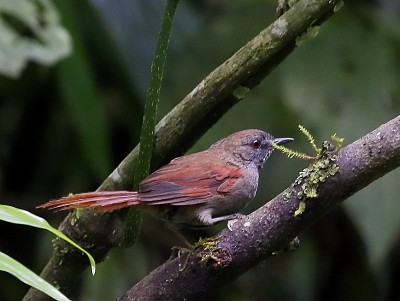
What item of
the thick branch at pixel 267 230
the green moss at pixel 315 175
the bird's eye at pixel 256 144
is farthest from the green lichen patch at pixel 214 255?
the bird's eye at pixel 256 144

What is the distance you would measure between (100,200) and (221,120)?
1.67 m

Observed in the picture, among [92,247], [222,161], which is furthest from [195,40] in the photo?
[92,247]

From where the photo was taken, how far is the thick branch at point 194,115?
171 cm

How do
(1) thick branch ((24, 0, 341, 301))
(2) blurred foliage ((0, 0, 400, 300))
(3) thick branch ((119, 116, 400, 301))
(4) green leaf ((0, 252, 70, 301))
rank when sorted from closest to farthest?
(4) green leaf ((0, 252, 70, 301)), (3) thick branch ((119, 116, 400, 301)), (1) thick branch ((24, 0, 341, 301)), (2) blurred foliage ((0, 0, 400, 300))

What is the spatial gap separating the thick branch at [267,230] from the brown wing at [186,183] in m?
0.24

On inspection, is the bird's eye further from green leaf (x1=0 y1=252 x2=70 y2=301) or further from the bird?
green leaf (x1=0 y1=252 x2=70 y2=301)

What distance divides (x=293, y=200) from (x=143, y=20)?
6.84 ft

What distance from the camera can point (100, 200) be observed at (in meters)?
1.76

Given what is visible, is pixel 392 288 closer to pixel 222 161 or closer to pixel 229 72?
pixel 222 161

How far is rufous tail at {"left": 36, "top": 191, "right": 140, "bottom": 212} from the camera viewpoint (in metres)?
1.74

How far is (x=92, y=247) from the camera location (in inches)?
76.8

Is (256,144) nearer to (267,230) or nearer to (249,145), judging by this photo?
(249,145)

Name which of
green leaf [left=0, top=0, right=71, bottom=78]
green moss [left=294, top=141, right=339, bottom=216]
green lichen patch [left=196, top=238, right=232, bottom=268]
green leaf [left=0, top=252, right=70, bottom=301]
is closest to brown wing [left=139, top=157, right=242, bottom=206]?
green lichen patch [left=196, top=238, right=232, bottom=268]

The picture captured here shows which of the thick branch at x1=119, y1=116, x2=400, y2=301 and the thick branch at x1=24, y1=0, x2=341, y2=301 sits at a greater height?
the thick branch at x1=24, y1=0, x2=341, y2=301
